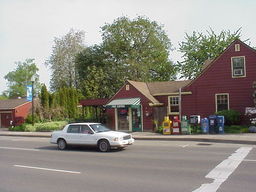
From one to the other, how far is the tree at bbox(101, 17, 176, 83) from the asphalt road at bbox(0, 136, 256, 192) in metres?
37.0

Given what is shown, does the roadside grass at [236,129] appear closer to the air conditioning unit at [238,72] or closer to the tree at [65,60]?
the air conditioning unit at [238,72]

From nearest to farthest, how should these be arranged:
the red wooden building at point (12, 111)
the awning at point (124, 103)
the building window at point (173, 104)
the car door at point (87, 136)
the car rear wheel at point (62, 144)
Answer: the car door at point (87, 136) → the car rear wheel at point (62, 144) → the awning at point (124, 103) → the building window at point (173, 104) → the red wooden building at point (12, 111)

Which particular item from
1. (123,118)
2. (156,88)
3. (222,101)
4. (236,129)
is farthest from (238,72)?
(123,118)

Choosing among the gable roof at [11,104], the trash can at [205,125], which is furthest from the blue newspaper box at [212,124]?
the gable roof at [11,104]

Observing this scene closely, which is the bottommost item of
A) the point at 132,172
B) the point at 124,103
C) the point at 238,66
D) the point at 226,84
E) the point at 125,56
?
the point at 132,172

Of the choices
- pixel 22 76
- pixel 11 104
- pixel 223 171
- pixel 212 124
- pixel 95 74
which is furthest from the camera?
pixel 22 76

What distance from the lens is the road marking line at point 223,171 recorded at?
8.03 m

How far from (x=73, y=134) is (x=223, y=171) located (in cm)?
894

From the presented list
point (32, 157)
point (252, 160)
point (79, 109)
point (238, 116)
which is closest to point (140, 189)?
point (252, 160)

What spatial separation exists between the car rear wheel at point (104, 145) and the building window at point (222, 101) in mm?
13314

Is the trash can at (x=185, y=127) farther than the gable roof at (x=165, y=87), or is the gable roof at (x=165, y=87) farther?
the gable roof at (x=165, y=87)

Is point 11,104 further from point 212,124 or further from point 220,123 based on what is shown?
point 220,123

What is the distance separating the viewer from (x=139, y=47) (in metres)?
52.5

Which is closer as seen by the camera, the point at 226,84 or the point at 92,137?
the point at 92,137
